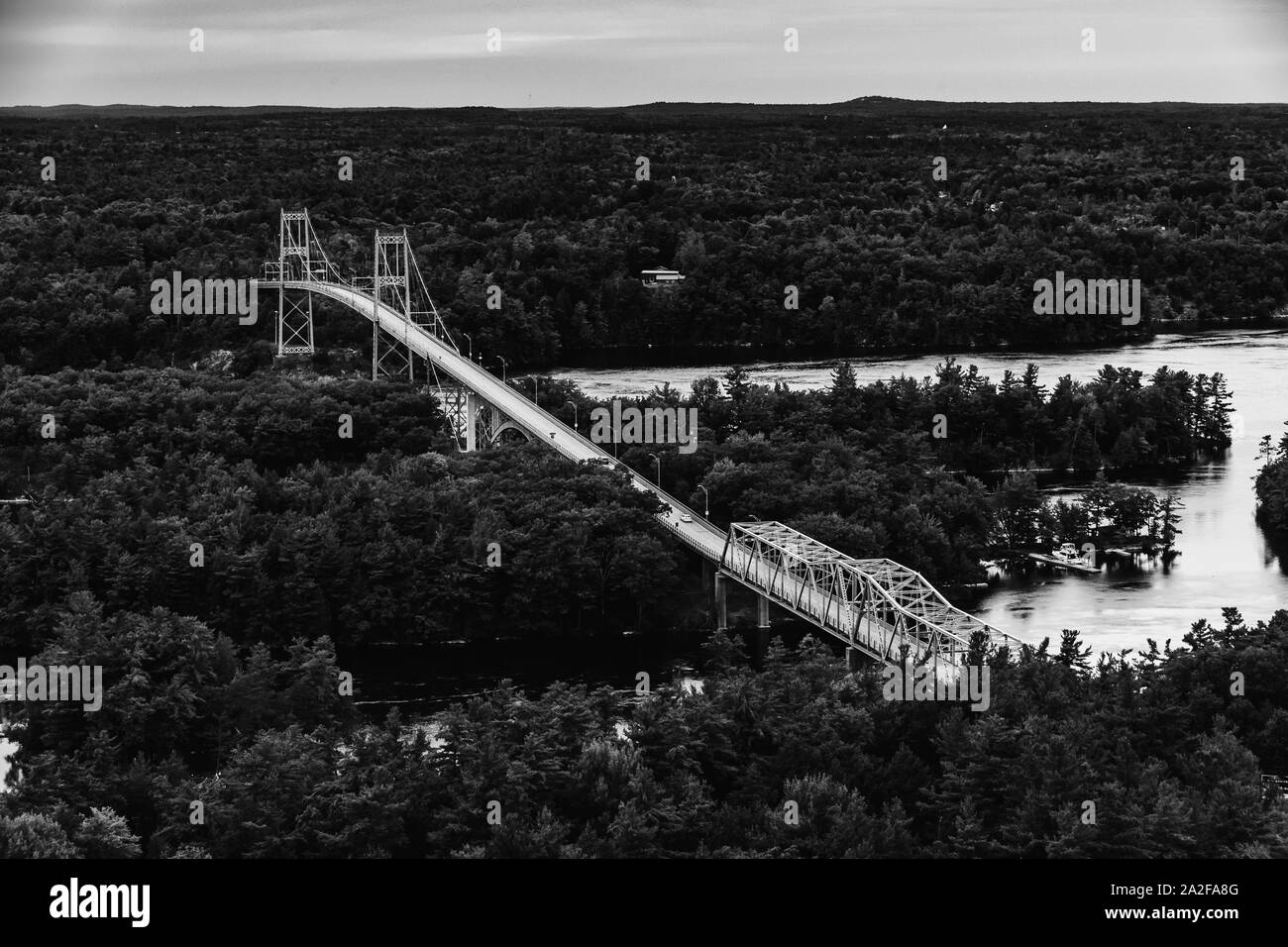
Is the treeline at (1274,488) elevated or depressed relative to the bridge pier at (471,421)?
depressed

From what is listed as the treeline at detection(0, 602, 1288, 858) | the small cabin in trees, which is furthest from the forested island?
the small cabin in trees

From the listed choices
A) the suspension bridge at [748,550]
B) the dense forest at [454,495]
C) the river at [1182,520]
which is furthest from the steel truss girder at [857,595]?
the river at [1182,520]

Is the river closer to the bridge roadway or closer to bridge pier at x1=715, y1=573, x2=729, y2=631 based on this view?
the bridge roadway

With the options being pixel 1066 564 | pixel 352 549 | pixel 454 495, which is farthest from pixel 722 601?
pixel 1066 564

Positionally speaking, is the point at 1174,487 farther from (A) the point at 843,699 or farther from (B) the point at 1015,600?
(A) the point at 843,699

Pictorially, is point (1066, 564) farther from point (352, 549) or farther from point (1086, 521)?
point (352, 549)

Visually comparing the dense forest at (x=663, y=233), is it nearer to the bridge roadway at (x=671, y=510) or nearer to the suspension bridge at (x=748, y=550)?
the suspension bridge at (x=748, y=550)
